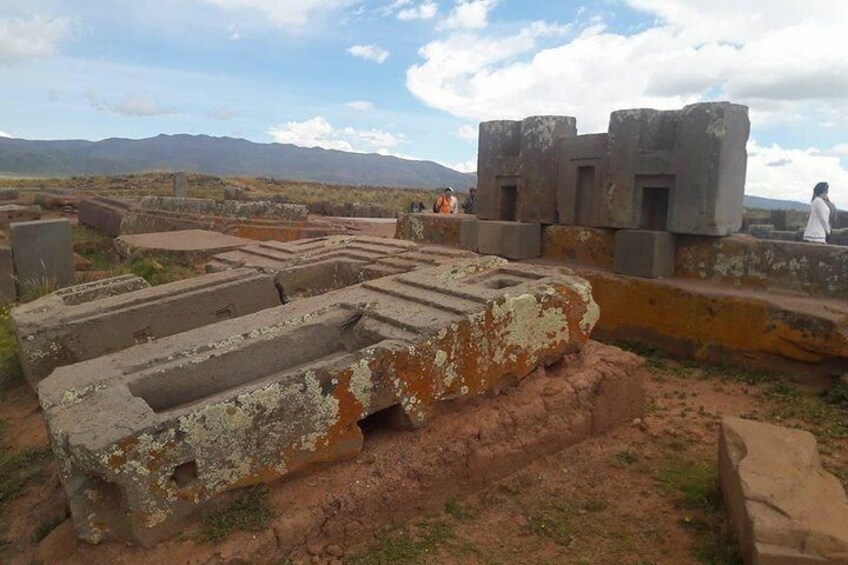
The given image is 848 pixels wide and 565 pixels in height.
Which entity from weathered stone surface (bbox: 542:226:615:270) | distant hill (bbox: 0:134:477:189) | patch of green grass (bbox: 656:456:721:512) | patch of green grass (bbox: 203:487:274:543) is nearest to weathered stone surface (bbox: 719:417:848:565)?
patch of green grass (bbox: 656:456:721:512)

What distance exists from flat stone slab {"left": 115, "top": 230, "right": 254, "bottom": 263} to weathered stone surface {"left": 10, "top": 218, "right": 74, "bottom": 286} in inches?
30.6

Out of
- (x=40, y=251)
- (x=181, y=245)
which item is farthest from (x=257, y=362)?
(x=40, y=251)

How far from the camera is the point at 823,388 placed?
4.95m

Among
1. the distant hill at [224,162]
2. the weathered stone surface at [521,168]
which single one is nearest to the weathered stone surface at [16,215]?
the weathered stone surface at [521,168]

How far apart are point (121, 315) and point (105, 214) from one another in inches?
435

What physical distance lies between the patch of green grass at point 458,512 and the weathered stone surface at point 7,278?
7.20 m

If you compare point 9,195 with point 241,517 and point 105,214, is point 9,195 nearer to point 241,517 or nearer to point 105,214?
point 105,214

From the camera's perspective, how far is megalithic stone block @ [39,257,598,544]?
267 centimetres

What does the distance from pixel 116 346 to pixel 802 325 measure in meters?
5.15

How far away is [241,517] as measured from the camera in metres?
2.79

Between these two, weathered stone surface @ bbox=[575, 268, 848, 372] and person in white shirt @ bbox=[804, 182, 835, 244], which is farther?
person in white shirt @ bbox=[804, 182, 835, 244]

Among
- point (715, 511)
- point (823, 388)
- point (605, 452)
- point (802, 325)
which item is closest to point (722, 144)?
point (802, 325)

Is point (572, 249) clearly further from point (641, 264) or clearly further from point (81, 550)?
point (81, 550)

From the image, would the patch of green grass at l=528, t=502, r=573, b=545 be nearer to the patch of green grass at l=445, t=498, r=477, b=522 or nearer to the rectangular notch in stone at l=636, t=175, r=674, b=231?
the patch of green grass at l=445, t=498, r=477, b=522
